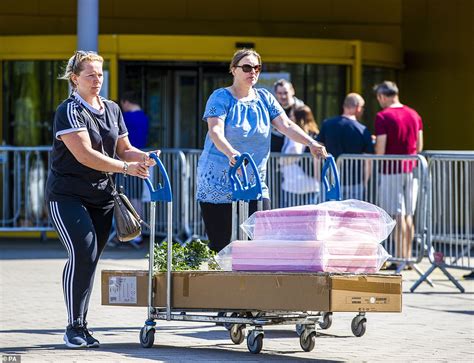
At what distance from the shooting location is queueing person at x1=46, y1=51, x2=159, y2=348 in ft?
24.1

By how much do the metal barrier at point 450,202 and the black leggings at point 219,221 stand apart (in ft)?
12.1

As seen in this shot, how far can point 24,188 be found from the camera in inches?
644

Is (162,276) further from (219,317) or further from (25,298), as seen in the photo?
(25,298)

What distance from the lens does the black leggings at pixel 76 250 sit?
7.39 metres

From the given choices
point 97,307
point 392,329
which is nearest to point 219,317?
point 392,329

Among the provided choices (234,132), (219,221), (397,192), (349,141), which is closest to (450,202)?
(397,192)

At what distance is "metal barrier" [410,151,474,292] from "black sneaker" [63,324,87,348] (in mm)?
5012

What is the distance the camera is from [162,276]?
24.7ft

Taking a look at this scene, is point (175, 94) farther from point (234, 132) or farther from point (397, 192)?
point (234, 132)

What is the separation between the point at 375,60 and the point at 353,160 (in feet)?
17.1

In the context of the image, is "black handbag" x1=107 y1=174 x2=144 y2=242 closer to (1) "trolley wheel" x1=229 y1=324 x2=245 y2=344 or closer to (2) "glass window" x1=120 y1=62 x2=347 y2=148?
(1) "trolley wheel" x1=229 y1=324 x2=245 y2=344

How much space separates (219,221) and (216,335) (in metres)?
0.76

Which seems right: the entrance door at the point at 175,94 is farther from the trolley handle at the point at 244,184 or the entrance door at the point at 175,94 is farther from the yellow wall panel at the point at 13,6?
the trolley handle at the point at 244,184

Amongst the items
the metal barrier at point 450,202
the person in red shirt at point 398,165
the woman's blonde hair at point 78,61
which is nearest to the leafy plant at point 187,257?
the woman's blonde hair at point 78,61
